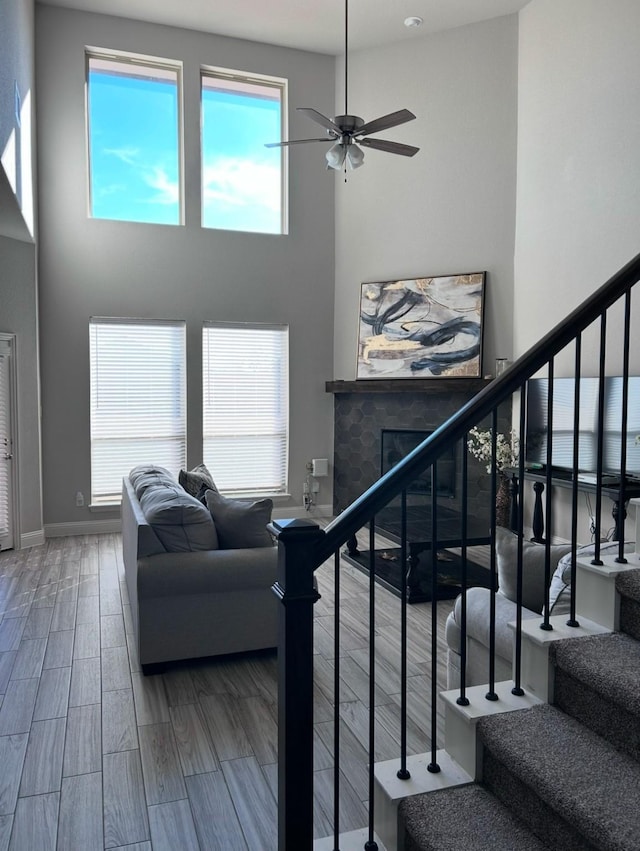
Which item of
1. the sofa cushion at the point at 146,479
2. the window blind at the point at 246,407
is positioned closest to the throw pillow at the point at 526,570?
the sofa cushion at the point at 146,479

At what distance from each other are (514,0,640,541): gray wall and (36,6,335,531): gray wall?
2.35 metres

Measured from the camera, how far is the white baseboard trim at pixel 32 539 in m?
6.42

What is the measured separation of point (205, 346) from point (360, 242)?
216 centimetres

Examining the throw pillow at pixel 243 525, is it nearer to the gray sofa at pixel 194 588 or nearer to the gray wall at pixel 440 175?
the gray sofa at pixel 194 588

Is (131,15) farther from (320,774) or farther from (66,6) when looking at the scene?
(320,774)

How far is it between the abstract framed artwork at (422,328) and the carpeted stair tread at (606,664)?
5.01 meters

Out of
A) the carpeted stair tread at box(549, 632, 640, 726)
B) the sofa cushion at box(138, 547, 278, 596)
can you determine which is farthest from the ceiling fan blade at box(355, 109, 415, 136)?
the carpeted stair tread at box(549, 632, 640, 726)

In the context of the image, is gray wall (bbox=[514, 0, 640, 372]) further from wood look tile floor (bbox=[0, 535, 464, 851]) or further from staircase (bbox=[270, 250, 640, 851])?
staircase (bbox=[270, 250, 640, 851])

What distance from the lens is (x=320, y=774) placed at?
2.61 meters

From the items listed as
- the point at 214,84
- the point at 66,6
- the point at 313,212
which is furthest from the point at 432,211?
the point at 66,6

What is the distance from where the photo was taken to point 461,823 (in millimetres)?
1688

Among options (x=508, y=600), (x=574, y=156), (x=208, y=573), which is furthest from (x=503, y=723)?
(x=574, y=156)

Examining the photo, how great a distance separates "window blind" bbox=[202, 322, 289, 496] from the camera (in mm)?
7480

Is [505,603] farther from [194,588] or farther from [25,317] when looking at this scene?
[25,317]
